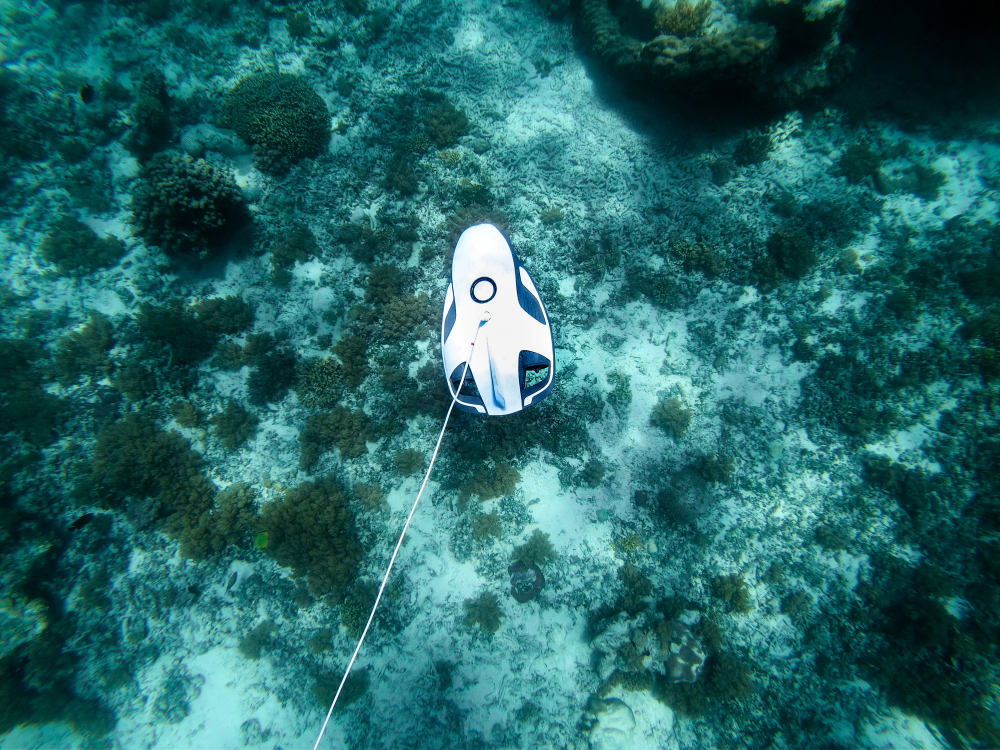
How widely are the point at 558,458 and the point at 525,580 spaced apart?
7.87 feet

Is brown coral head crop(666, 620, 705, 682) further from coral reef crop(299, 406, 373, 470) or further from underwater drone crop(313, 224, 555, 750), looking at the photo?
coral reef crop(299, 406, 373, 470)

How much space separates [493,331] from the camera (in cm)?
570

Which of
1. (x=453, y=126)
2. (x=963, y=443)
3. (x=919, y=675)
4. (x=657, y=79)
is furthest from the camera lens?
(x=453, y=126)

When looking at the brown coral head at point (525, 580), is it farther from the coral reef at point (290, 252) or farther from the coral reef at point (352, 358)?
the coral reef at point (290, 252)

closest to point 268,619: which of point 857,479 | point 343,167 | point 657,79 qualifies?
point 343,167

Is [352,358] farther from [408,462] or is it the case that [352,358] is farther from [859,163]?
[859,163]

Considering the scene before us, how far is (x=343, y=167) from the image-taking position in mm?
7805

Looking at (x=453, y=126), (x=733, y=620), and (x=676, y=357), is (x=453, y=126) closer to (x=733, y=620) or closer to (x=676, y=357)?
(x=676, y=357)

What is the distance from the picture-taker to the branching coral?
6.58m

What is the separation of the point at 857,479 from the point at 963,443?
1803 mm

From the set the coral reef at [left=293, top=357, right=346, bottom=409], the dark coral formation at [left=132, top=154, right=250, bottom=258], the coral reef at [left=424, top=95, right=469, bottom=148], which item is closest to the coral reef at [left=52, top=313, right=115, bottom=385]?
the dark coral formation at [left=132, top=154, right=250, bottom=258]

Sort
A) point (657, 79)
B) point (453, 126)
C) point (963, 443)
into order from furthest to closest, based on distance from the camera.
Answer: point (453, 126), point (657, 79), point (963, 443)

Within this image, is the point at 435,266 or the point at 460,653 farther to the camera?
the point at 435,266

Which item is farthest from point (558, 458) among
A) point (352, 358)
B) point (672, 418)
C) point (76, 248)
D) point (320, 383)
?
point (76, 248)
